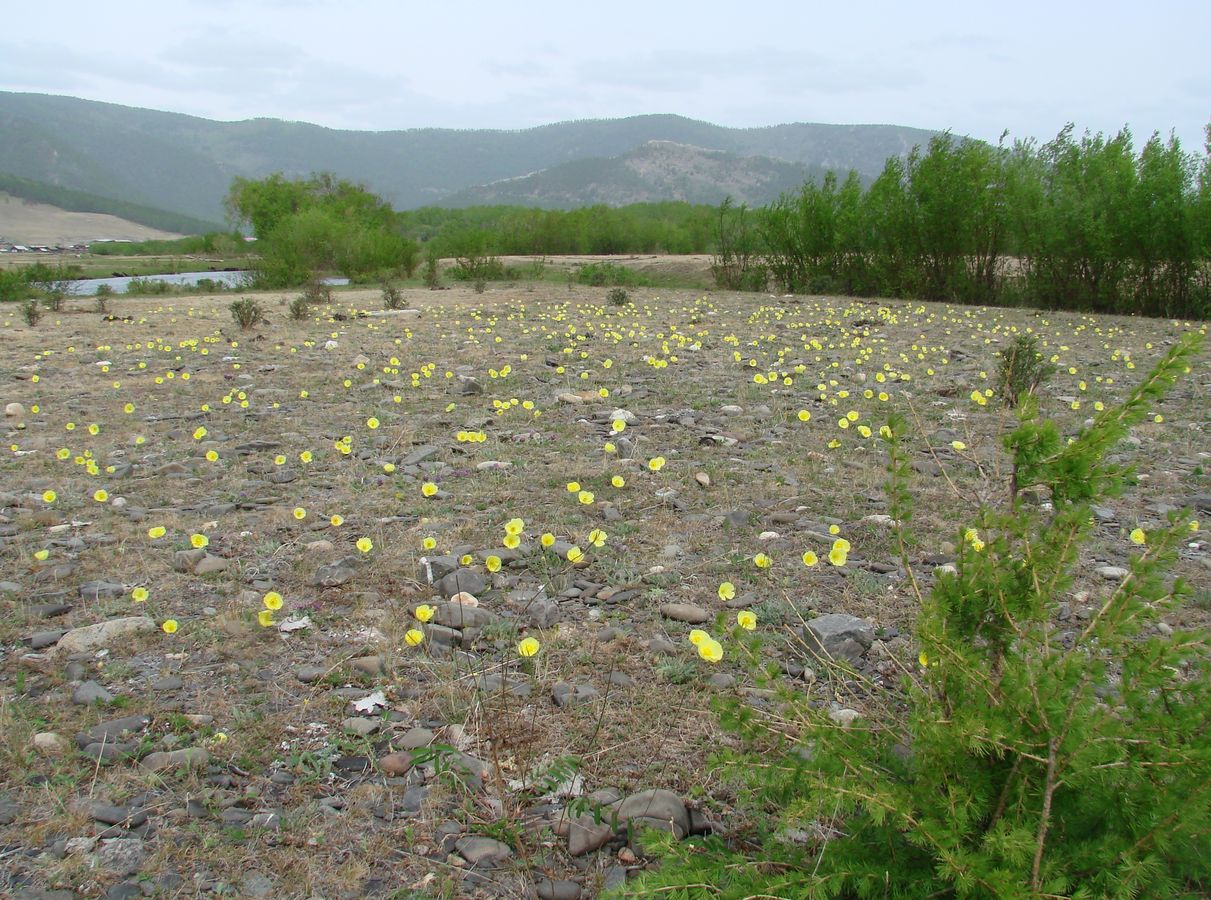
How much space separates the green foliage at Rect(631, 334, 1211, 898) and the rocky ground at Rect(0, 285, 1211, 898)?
0.91 ft

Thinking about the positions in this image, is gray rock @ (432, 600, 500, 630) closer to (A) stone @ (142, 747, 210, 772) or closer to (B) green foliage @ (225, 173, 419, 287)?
(A) stone @ (142, 747, 210, 772)

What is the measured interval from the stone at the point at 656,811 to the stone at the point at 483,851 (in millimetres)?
287

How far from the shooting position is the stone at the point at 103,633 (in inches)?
106

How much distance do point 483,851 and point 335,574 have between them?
1.73 meters

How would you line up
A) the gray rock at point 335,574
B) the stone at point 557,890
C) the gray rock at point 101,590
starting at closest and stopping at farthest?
the stone at point 557,890
the gray rock at point 101,590
the gray rock at point 335,574

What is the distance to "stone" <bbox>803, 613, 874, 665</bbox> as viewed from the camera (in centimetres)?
260

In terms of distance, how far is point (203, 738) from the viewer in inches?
87.1

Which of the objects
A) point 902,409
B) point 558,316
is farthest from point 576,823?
point 558,316

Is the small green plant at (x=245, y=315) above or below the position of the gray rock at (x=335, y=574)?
above

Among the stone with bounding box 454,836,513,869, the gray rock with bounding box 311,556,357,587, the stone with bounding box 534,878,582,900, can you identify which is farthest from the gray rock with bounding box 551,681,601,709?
the gray rock with bounding box 311,556,357,587

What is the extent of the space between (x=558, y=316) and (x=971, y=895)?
1112 cm

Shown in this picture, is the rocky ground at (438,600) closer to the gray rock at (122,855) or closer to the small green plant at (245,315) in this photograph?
the gray rock at (122,855)

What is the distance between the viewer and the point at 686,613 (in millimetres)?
2906

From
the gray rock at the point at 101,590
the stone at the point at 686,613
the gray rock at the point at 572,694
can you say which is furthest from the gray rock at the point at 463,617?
the gray rock at the point at 101,590
